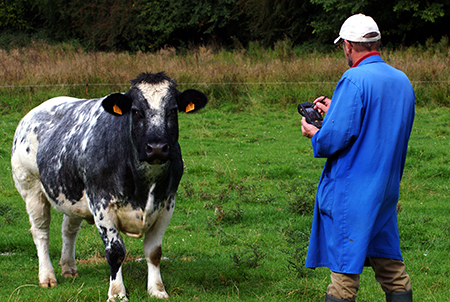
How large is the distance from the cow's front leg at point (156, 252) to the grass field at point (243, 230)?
117mm

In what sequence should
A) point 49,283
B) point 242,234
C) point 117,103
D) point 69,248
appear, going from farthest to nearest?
point 242,234 < point 69,248 < point 49,283 < point 117,103

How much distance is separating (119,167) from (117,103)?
59 cm

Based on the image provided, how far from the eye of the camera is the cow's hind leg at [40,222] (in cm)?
546

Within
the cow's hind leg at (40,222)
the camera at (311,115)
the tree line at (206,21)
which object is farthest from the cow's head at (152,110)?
the tree line at (206,21)

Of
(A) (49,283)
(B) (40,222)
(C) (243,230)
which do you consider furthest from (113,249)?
(C) (243,230)

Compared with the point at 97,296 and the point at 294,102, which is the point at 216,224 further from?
the point at 294,102

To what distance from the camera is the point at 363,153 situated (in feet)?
11.3

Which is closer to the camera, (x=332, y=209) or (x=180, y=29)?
(x=332, y=209)

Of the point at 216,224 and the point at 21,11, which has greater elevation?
the point at 21,11

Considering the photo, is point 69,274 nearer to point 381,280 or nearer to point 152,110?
point 152,110

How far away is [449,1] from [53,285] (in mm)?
23605

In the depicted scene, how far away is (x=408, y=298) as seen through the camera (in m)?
3.58

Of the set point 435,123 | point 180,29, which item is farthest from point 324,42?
point 435,123

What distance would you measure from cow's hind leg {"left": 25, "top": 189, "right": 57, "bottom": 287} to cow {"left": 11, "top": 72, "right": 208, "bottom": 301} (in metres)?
0.02
